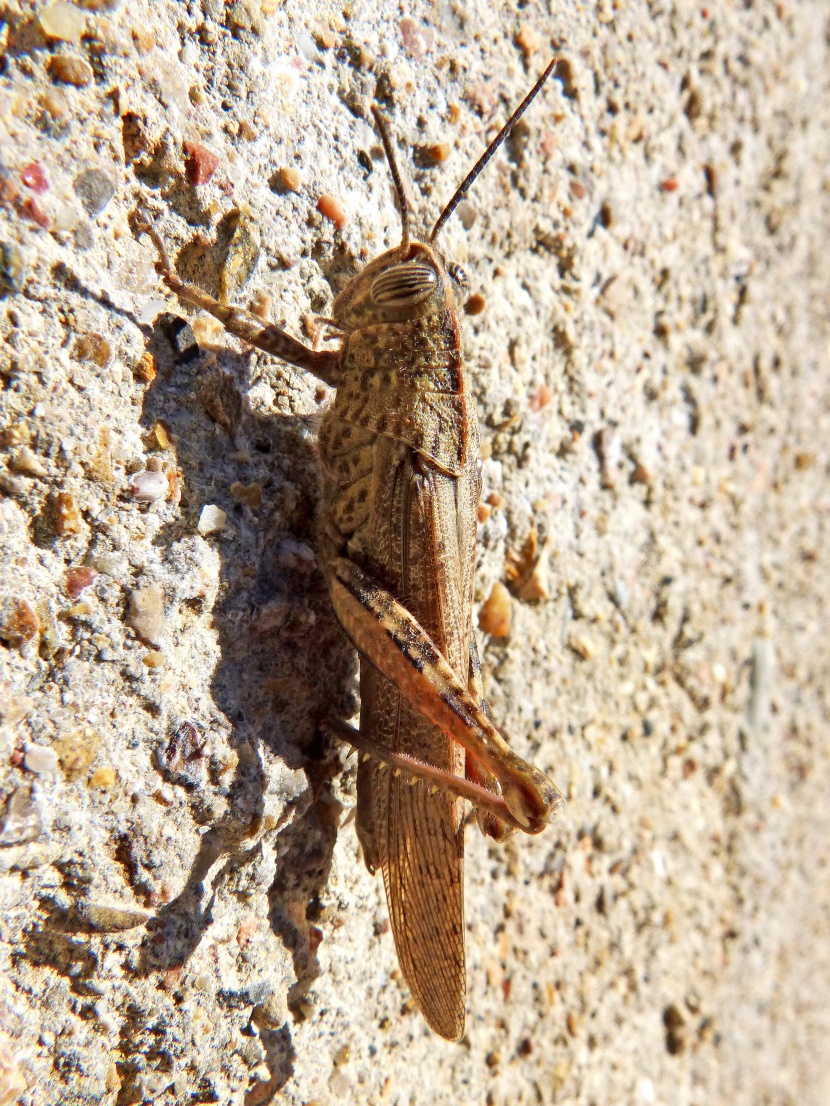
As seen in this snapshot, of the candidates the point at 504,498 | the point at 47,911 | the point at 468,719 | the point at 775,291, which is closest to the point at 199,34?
the point at 504,498

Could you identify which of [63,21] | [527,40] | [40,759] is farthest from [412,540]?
[527,40]

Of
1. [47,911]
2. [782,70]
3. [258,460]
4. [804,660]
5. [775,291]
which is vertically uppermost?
[782,70]

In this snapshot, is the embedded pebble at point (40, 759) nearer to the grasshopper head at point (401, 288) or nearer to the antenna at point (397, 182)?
the grasshopper head at point (401, 288)

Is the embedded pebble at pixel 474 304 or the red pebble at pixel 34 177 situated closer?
the red pebble at pixel 34 177

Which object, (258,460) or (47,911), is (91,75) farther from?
(47,911)

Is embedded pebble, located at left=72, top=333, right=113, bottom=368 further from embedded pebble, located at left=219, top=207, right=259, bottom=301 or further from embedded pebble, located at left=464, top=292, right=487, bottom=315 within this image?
embedded pebble, located at left=464, top=292, right=487, bottom=315

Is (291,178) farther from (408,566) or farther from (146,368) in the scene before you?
(408,566)

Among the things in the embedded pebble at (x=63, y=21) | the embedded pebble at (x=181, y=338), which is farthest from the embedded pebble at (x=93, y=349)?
the embedded pebble at (x=63, y=21)
